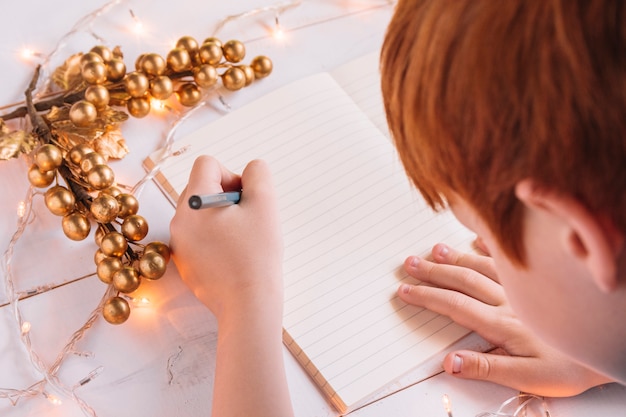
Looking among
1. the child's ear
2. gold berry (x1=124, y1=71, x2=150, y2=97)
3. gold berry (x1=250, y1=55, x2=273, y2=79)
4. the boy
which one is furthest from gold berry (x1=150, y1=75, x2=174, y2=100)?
the child's ear

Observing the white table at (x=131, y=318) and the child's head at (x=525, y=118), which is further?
the white table at (x=131, y=318)

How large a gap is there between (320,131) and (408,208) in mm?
150

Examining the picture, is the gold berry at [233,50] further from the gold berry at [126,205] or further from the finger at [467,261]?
the finger at [467,261]

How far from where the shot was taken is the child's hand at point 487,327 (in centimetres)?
70

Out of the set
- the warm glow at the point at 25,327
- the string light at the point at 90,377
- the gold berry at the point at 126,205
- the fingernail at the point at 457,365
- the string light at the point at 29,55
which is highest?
the string light at the point at 29,55

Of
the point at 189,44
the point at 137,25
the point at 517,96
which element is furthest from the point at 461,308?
the point at 137,25

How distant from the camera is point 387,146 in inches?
34.8

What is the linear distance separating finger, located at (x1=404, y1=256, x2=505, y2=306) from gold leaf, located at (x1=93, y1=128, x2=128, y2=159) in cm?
37

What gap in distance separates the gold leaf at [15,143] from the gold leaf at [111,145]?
2.8 inches

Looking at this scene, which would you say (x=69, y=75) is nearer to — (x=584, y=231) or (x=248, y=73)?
(x=248, y=73)

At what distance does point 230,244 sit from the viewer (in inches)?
29.3

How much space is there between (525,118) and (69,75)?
666 millimetres

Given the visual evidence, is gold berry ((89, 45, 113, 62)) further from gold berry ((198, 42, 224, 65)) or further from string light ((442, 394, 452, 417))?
string light ((442, 394, 452, 417))

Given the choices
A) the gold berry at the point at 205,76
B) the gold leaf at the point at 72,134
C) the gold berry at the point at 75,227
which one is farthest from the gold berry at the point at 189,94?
the gold berry at the point at 75,227
